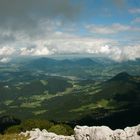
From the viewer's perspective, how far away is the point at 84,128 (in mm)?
99000

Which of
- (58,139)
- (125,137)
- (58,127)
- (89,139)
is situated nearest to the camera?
(125,137)

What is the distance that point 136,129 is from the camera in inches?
3593

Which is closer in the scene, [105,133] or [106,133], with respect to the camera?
[106,133]

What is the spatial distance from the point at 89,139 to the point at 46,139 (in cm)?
2010

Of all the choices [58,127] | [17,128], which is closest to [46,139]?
[58,127]

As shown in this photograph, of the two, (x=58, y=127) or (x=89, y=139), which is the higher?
(x=89, y=139)

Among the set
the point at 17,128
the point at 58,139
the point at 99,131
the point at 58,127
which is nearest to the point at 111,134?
the point at 99,131

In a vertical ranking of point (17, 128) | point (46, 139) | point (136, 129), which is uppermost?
point (136, 129)

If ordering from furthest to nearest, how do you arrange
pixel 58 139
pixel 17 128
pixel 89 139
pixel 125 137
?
pixel 17 128 → pixel 58 139 → pixel 89 139 → pixel 125 137

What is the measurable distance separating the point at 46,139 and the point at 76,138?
1425cm

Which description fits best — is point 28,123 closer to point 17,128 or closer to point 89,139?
point 17,128

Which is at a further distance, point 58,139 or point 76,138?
point 58,139

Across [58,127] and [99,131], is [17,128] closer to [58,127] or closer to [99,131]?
[58,127]

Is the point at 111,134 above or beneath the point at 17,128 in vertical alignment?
above
